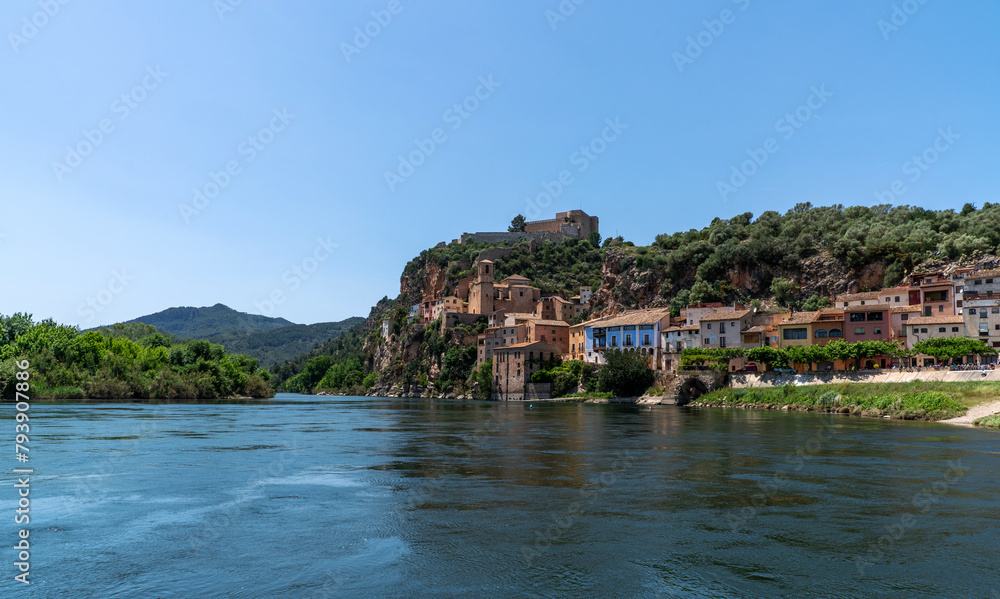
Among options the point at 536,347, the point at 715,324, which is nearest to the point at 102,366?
the point at 536,347

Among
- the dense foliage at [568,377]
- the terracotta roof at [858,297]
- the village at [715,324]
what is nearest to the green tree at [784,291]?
the village at [715,324]

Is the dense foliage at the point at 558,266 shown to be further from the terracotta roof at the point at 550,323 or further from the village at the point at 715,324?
the terracotta roof at the point at 550,323

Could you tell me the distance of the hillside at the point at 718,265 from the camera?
300ft

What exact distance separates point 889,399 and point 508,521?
46082 mm

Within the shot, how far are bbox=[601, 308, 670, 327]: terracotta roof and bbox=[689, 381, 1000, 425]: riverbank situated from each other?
2517cm

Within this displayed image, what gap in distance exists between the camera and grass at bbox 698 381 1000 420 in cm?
4612

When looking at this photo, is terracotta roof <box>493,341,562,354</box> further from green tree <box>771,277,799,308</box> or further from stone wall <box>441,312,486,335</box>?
green tree <box>771,277,799,308</box>

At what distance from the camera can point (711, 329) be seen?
83.4 m

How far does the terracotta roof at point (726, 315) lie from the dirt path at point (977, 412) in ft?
122

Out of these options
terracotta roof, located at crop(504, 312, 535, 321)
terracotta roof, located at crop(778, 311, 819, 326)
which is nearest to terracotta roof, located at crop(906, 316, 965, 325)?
terracotta roof, located at crop(778, 311, 819, 326)

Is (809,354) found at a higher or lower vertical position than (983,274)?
lower

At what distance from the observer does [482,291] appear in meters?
132

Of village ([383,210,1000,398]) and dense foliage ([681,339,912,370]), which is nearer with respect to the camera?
dense foliage ([681,339,912,370])

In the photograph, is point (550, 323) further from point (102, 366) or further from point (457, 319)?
point (102, 366)
